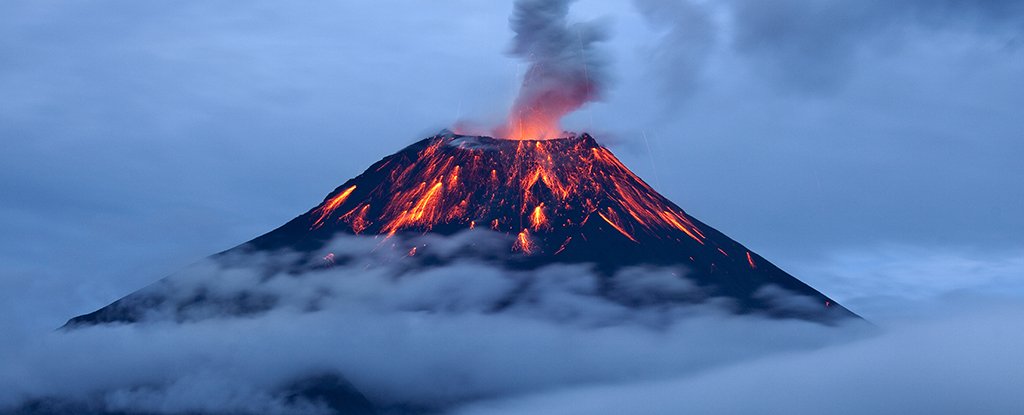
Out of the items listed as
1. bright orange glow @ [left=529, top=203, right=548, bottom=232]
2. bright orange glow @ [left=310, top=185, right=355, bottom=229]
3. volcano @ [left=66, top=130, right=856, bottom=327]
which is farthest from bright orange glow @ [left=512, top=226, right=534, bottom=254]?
bright orange glow @ [left=310, top=185, right=355, bottom=229]

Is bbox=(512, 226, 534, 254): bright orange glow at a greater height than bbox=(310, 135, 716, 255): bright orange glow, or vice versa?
bbox=(310, 135, 716, 255): bright orange glow

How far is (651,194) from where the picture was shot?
160875 millimetres

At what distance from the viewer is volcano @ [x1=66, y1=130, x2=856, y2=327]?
501ft

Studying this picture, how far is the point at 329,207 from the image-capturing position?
168625 mm

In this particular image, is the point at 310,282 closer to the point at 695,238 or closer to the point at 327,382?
the point at 327,382

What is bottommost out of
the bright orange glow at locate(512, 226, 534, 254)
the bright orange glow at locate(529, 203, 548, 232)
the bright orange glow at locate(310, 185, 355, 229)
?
the bright orange glow at locate(512, 226, 534, 254)

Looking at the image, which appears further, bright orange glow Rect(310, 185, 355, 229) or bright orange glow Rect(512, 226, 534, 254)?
bright orange glow Rect(310, 185, 355, 229)

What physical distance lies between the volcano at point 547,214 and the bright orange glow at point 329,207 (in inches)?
11.0

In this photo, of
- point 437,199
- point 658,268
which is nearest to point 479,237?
point 437,199

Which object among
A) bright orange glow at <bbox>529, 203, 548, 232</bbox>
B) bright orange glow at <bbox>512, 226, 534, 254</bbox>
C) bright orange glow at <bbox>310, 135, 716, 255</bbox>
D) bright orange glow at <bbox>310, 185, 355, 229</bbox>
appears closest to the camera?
bright orange glow at <bbox>310, 135, 716, 255</bbox>

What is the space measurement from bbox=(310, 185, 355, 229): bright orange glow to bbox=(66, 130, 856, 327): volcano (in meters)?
0.28

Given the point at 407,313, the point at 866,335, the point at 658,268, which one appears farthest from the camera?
the point at 407,313

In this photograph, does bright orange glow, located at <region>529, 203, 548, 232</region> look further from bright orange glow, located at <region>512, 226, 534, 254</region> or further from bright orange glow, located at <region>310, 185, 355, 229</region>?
bright orange glow, located at <region>310, 185, 355, 229</region>

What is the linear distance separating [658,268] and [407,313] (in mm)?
48029
